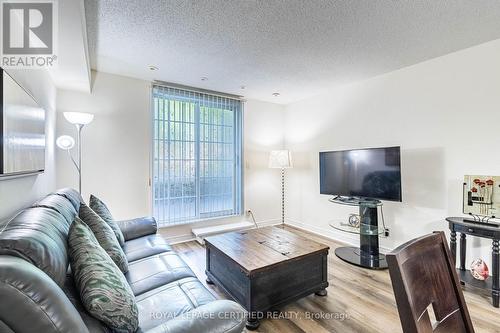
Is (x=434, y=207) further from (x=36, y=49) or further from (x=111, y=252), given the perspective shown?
(x=36, y=49)

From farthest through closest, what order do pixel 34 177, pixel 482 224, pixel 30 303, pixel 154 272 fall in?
pixel 482 224, pixel 34 177, pixel 154 272, pixel 30 303

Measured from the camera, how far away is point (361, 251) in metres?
3.08

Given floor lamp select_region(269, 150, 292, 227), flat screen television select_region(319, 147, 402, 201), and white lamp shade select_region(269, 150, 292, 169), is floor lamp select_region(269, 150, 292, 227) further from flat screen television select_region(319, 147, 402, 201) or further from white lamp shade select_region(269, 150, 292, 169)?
flat screen television select_region(319, 147, 402, 201)

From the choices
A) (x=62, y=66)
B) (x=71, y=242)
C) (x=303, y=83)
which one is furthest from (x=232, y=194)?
(x=71, y=242)

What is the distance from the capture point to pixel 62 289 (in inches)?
36.5

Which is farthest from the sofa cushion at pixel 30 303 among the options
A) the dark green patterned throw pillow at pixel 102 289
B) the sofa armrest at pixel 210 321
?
the sofa armrest at pixel 210 321

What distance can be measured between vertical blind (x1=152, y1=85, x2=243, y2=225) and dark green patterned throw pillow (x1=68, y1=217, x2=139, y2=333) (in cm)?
247

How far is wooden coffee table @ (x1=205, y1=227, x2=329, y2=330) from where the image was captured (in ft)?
6.02

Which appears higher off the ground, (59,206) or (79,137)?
(79,137)

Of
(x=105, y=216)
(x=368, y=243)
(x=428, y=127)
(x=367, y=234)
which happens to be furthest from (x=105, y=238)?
(x=428, y=127)

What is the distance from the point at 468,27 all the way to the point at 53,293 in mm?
3320

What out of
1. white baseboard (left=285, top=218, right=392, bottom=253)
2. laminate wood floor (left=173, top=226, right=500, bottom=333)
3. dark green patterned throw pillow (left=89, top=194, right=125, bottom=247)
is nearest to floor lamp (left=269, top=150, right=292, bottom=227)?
white baseboard (left=285, top=218, right=392, bottom=253)

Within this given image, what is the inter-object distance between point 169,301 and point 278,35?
2327 millimetres

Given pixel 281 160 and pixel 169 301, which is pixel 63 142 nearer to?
pixel 169 301
